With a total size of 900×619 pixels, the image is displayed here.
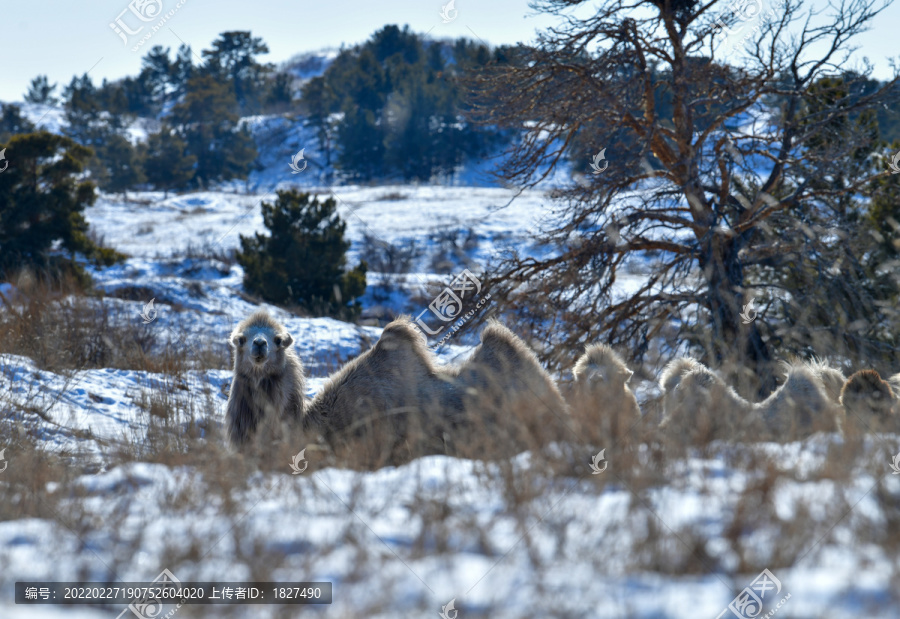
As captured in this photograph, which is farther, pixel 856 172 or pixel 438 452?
pixel 856 172

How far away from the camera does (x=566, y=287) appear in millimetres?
11516

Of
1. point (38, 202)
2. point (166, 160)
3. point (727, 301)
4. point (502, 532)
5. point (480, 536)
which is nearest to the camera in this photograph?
point (480, 536)

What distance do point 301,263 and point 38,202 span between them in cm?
656

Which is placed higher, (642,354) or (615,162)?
(615,162)

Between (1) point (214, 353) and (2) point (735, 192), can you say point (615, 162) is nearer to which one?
(2) point (735, 192)

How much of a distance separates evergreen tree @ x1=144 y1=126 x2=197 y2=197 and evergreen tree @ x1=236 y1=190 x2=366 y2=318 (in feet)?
96.2

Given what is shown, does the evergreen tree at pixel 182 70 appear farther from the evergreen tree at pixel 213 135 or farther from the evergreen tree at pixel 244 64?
the evergreen tree at pixel 213 135

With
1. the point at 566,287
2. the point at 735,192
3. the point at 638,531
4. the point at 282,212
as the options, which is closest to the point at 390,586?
the point at 638,531

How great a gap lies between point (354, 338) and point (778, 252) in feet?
27.7

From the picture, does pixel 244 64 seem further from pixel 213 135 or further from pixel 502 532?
pixel 502 532

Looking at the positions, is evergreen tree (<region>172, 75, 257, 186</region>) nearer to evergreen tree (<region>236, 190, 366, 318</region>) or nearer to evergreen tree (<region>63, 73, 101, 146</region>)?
evergreen tree (<region>63, 73, 101, 146</region>)

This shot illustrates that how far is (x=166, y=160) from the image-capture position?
46531mm

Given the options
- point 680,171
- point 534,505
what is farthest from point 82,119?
point 534,505

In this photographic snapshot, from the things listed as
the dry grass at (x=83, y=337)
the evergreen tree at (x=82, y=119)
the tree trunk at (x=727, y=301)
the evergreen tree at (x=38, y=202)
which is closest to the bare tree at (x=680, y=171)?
the tree trunk at (x=727, y=301)
